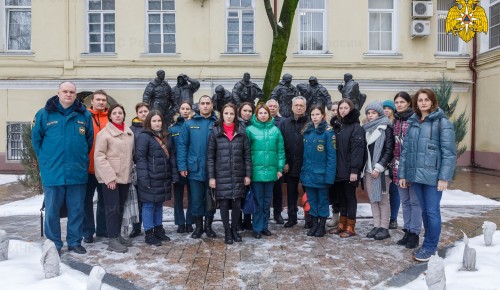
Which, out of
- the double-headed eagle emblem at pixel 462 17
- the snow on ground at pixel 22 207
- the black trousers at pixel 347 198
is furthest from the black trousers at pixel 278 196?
the double-headed eagle emblem at pixel 462 17

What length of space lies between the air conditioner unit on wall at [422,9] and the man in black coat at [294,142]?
983cm

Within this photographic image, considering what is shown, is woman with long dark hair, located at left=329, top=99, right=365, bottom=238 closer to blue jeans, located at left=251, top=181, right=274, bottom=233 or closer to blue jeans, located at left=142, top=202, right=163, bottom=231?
blue jeans, located at left=251, top=181, right=274, bottom=233

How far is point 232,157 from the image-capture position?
523 centimetres

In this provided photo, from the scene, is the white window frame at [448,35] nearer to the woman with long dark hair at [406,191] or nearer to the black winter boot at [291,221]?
the woman with long dark hair at [406,191]

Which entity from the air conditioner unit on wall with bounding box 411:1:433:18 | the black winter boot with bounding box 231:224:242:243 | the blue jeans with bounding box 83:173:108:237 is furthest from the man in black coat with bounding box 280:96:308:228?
the air conditioner unit on wall with bounding box 411:1:433:18

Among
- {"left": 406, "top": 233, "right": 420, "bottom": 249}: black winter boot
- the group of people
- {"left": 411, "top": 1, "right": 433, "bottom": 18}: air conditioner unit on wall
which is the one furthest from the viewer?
{"left": 411, "top": 1, "right": 433, "bottom": 18}: air conditioner unit on wall

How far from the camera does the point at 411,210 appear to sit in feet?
16.6

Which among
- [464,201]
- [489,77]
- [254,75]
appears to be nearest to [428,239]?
[464,201]

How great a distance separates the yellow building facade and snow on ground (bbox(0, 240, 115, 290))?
375 inches

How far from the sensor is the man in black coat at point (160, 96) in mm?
9117

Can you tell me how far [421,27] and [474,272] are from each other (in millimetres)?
11441

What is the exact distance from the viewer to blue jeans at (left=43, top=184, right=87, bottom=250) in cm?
477

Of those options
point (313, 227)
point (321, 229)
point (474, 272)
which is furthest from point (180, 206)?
point (474, 272)

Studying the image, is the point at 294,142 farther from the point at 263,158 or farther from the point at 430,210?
the point at 430,210
